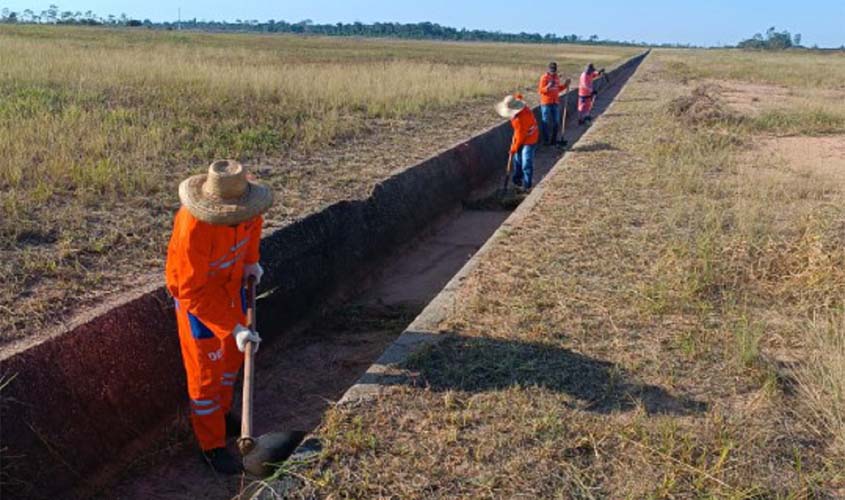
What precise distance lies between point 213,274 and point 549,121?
11244 mm

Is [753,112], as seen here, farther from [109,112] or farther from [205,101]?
[109,112]

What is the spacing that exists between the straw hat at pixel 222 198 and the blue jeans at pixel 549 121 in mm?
10663

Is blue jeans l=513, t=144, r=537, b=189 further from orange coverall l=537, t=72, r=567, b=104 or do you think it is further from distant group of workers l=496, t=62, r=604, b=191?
orange coverall l=537, t=72, r=567, b=104

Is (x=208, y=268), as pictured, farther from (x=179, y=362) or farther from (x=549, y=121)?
(x=549, y=121)

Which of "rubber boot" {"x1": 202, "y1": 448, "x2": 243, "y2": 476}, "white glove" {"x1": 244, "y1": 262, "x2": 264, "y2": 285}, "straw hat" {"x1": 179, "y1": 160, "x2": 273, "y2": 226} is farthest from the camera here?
"rubber boot" {"x1": 202, "y1": 448, "x2": 243, "y2": 476}

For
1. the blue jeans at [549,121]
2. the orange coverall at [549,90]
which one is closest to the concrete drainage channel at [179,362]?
the orange coverall at [549,90]

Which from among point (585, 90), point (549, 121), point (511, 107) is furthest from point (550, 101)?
point (585, 90)

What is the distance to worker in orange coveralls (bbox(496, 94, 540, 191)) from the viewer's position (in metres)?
9.53

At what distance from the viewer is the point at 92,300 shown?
4355 millimetres

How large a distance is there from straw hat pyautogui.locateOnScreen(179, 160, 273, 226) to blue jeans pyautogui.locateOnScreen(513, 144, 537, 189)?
680cm

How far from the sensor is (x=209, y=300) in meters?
3.58

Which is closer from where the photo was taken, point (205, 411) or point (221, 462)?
point (205, 411)

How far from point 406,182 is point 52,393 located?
17.8 feet

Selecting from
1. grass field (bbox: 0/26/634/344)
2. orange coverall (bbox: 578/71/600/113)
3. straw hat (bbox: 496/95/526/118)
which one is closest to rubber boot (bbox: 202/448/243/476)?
grass field (bbox: 0/26/634/344)
